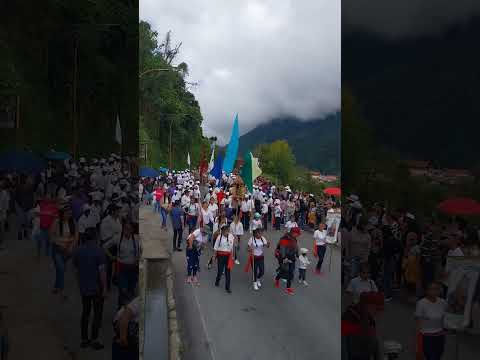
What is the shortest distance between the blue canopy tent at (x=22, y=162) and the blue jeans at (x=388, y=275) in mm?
2963

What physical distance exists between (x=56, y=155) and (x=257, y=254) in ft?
10.3

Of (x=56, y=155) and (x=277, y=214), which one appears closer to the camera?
(x=56, y=155)

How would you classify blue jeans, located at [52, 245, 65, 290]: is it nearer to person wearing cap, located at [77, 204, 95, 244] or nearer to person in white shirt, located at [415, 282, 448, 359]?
person wearing cap, located at [77, 204, 95, 244]

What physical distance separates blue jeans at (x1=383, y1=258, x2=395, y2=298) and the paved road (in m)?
1.99

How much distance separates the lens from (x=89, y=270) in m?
3.55

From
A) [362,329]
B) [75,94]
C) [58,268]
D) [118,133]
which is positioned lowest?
[362,329]

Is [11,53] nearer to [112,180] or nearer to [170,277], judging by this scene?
[112,180]

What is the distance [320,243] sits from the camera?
5988 mm

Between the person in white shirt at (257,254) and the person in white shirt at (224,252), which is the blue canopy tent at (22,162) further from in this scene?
the person in white shirt at (257,254)

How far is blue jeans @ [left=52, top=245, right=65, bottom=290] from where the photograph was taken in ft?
11.7

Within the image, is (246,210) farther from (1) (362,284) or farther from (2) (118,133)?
(2) (118,133)

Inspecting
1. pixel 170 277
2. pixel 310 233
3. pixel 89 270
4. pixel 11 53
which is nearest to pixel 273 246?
pixel 310 233

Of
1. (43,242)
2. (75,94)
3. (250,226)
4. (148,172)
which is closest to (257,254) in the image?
(250,226)

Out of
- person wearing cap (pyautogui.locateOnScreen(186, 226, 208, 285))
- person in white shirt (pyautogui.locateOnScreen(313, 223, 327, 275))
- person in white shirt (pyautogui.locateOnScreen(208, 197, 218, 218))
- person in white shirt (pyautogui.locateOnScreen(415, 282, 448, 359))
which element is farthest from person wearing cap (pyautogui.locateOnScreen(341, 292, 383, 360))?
person in white shirt (pyautogui.locateOnScreen(208, 197, 218, 218))
